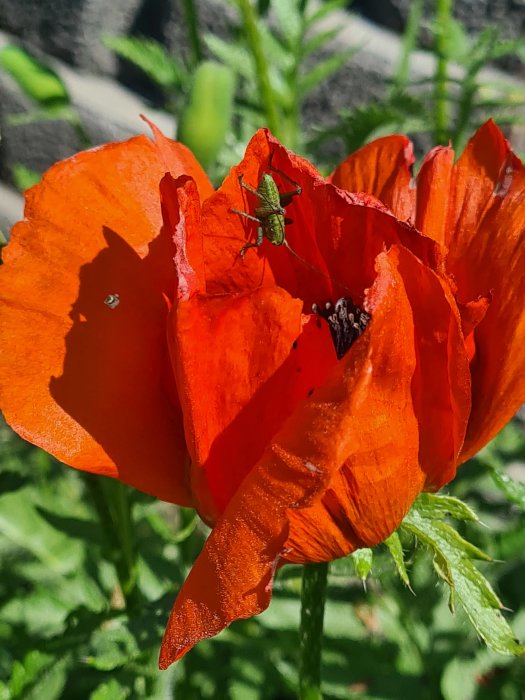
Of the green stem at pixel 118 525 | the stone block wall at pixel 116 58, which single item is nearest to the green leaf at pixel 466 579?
the green stem at pixel 118 525

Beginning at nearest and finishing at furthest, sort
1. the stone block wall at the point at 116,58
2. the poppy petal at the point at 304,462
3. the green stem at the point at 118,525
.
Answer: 1. the poppy petal at the point at 304,462
2. the green stem at the point at 118,525
3. the stone block wall at the point at 116,58

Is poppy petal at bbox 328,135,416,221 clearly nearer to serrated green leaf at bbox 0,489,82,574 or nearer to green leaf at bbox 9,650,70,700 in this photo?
green leaf at bbox 9,650,70,700

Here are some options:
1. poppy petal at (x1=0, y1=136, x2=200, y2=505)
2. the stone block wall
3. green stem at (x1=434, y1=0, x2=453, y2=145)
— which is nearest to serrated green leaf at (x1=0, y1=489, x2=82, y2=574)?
poppy petal at (x1=0, y1=136, x2=200, y2=505)

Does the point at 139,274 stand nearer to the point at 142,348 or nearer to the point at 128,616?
the point at 142,348

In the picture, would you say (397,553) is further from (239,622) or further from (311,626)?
(239,622)

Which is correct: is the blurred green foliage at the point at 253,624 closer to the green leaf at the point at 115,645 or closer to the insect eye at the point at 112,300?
the green leaf at the point at 115,645
